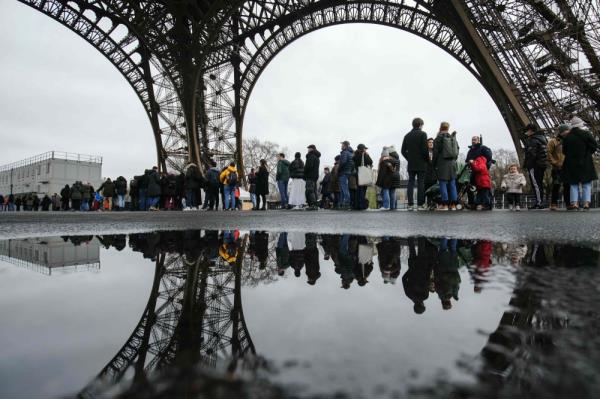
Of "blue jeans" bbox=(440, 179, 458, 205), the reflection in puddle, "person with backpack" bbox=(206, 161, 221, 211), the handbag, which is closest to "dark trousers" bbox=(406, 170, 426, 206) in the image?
"blue jeans" bbox=(440, 179, 458, 205)

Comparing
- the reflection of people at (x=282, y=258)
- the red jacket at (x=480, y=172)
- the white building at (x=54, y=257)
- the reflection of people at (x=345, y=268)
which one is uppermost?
the red jacket at (x=480, y=172)

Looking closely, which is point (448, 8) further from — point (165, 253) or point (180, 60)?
point (165, 253)

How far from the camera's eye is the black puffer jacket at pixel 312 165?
34.5 ft

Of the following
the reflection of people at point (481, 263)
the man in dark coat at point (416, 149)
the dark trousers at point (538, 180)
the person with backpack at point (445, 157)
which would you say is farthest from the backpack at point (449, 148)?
the reflection of people at point (481, 263)

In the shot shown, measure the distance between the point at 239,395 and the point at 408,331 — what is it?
0.28m

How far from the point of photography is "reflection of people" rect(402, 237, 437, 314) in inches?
31.2

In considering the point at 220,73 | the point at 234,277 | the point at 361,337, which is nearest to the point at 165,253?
the point at 234,277

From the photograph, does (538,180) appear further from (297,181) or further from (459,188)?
(297,181)

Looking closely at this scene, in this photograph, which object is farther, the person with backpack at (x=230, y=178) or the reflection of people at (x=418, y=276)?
the person with backpack at (x=230, y=178)

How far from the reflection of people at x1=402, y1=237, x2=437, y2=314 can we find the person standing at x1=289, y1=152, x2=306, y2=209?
367 inches

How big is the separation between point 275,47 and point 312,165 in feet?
42.5

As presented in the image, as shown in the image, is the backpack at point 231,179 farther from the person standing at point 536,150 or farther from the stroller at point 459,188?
the person standing at point 536,150

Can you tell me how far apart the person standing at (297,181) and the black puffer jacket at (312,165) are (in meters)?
0.23

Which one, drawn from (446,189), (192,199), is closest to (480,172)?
(446,189)
